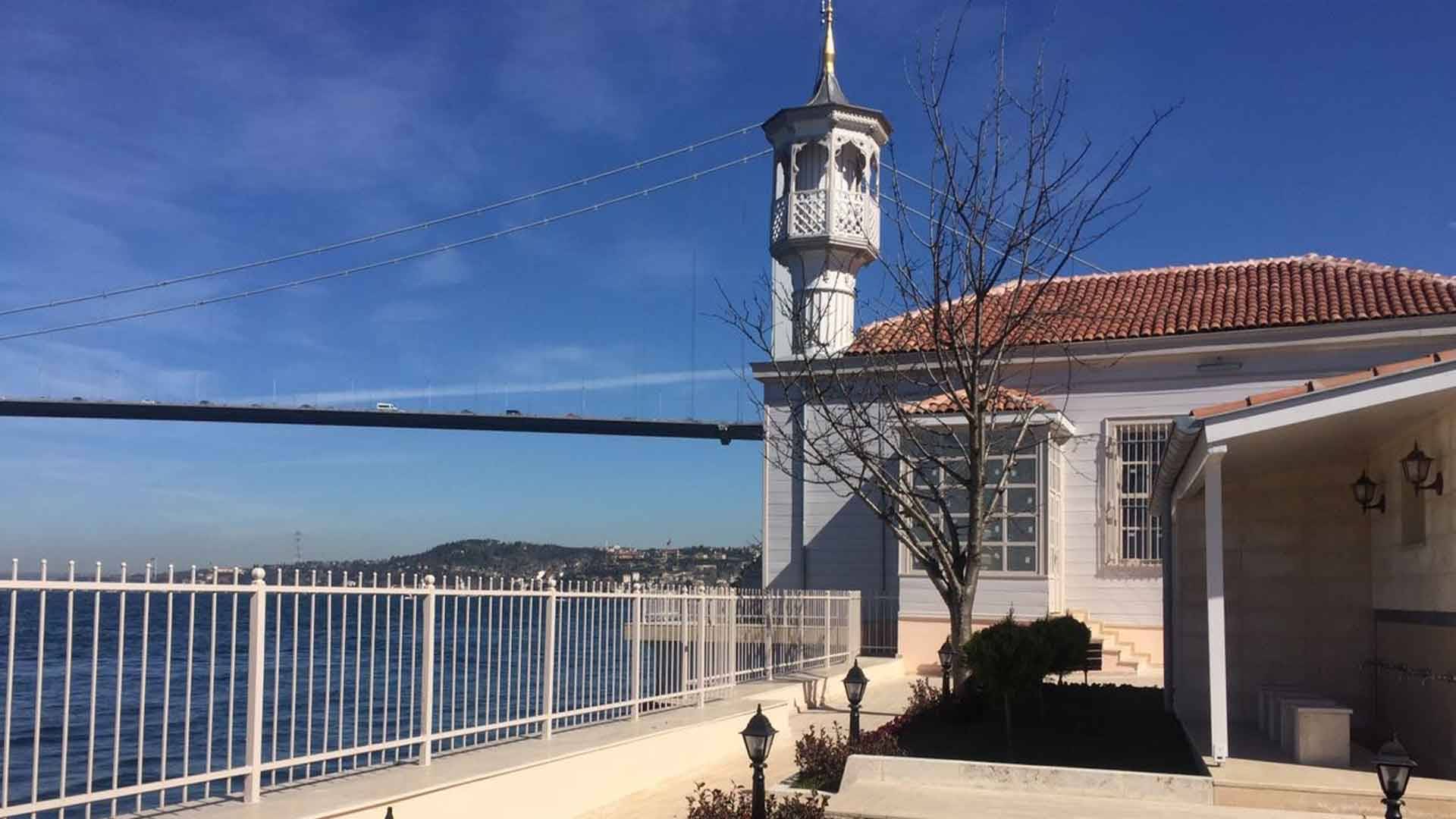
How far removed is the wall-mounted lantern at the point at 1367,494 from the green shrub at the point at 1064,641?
2.53m

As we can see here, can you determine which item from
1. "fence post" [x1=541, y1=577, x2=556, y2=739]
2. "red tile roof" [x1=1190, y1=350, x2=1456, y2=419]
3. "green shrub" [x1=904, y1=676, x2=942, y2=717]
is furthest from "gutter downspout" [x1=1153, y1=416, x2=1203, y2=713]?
"fence post" [x1=541, y1=577, x2=556, y2=739]

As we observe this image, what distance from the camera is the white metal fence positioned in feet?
19.2

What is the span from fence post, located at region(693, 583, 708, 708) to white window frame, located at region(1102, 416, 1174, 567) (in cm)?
855

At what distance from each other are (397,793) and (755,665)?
23.9ft

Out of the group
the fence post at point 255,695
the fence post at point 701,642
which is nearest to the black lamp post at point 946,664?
the fence post at point 701,642

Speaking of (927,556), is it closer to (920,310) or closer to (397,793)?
(920,310)

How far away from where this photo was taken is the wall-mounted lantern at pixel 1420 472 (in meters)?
8.68

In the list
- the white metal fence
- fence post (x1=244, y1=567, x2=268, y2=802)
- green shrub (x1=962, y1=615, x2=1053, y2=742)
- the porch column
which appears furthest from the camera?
green shrub (x1=962, y1=615, x2=1053, y2=742)

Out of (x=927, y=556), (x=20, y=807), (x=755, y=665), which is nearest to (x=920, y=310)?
(x=927, y=556)

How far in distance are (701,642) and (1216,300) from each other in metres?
11.6

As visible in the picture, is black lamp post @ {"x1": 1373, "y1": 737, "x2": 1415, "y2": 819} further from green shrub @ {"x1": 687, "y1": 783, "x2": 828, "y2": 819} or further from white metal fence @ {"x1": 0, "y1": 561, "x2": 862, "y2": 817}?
white metal fence @ {"x1": 0, "y1": 561, "x2": 862, "y2": 817}

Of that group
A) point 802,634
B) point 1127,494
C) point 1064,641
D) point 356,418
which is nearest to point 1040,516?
point 1127,494

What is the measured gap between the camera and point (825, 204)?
2292 cm

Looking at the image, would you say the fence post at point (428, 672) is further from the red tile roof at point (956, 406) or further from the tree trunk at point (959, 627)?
the red tile roof at point (956, 406)
